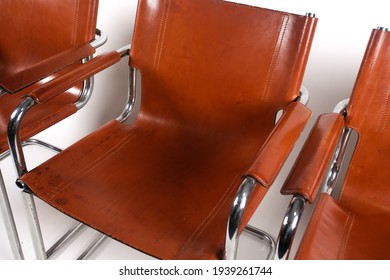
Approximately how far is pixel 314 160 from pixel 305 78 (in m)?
0.61

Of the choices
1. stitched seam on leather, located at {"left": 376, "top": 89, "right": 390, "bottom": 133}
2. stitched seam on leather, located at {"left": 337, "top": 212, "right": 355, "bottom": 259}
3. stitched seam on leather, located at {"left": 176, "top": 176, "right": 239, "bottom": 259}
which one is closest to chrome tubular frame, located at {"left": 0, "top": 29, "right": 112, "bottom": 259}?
stitched seam on leather, located at {"left": 176, "top": 176, "right": 239, "bottom": 259}

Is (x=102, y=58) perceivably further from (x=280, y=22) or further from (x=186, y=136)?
(x=280, y=22)

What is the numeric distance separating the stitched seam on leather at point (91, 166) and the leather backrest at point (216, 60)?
0.49 ft

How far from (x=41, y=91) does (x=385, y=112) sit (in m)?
0.81

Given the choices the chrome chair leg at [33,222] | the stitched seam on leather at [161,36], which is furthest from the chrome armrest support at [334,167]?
Result: the chrome chair leg at [33,222]

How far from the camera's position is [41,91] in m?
1.02

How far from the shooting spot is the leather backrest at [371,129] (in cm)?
107

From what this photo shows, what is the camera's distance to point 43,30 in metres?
1.43

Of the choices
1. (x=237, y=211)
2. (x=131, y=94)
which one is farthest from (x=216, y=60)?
(x=237, y=211)

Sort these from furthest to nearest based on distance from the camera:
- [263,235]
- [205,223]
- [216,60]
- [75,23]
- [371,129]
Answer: [263,235] < [75,23] < [216,60] < [371,129] < [205,223]

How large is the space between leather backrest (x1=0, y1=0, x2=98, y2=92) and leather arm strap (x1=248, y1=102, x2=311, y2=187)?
613 millimetres

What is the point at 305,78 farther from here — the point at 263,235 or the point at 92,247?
the point at 92,247

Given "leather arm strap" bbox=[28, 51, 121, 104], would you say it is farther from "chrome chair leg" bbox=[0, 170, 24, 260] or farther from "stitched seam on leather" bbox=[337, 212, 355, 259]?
"stitched seam on leather" bbox=[337, 212, 355, 259]
